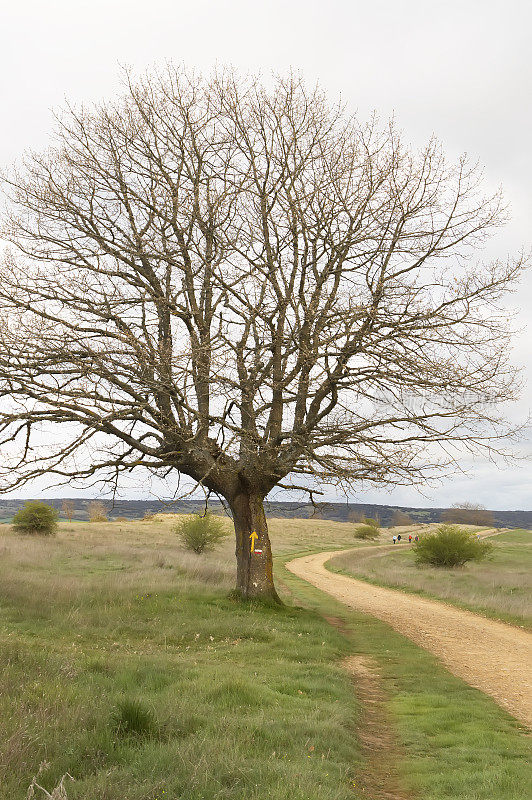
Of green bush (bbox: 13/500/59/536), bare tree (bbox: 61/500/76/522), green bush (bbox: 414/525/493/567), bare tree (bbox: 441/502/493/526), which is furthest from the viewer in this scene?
bare tree (bbox: 441/502/493/526)

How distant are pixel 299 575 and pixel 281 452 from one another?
58.2 ft

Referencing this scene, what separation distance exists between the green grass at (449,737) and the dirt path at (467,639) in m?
→ 0.50

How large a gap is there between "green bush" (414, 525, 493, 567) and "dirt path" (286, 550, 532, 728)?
478 inches

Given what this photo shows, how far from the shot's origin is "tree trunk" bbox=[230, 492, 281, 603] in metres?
15.8

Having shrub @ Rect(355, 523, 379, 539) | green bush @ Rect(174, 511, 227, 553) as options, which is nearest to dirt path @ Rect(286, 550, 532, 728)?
green bush @ Rect(174, 511, 227, 553)

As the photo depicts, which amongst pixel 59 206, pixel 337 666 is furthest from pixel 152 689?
pixel 59 206

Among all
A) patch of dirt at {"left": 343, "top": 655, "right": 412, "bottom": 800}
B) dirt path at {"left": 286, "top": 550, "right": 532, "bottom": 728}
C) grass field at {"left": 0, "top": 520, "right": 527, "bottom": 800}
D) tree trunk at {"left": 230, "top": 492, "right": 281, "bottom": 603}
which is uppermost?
tree trunk at {"left": 230, "top": 492, "right": 281, "bottom": 603}

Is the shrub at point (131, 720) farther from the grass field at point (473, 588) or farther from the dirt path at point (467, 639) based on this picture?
the grass field at point (473, 588)

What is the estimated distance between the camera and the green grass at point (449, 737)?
5535 mm

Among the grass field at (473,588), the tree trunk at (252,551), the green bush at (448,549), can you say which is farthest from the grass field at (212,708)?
the green bush at (448,549)

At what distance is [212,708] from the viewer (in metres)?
6.64

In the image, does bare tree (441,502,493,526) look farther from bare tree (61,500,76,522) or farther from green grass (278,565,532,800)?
green grass (278,565,532,800)

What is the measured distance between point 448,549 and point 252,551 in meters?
23.9

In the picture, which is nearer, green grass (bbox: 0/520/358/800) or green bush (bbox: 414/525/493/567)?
green grass (bbox: 0/520/358/800)
